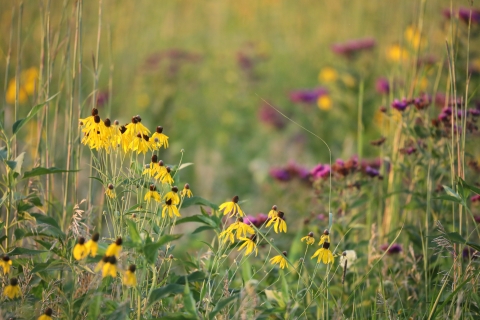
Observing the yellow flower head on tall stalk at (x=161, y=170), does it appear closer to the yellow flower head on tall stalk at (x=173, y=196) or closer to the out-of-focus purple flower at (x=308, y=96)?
the yellow flower head on tall stalk at (x=173, y=196)

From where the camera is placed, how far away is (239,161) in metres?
4.26

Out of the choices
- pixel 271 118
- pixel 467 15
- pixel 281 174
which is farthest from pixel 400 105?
pixel 271 118

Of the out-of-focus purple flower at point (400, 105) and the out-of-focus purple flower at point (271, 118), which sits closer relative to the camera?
the out-of-focus purple flower at point (400, 105)

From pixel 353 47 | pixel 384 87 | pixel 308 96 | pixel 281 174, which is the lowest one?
pixel 281 174

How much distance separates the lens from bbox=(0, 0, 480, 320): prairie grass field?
1.53 m

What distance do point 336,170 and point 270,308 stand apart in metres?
0.85

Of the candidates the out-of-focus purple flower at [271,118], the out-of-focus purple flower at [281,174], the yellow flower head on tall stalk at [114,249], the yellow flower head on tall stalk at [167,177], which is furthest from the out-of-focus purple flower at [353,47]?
the yellow flower head on tall stalk at [114,249]

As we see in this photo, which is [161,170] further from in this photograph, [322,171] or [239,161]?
[239,161]

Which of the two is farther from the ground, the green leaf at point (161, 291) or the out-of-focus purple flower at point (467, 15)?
the out-of-focus purple flower at point (467, 15)

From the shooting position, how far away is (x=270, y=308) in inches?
60.8

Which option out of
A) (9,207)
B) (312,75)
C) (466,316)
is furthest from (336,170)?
(312,75)

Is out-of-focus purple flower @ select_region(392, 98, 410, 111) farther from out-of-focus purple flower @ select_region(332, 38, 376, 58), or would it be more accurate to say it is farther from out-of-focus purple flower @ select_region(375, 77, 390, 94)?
out-of-focus purple flower @ select_region(332, 38, 376, 58)

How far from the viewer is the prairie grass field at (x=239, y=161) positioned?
1.53m

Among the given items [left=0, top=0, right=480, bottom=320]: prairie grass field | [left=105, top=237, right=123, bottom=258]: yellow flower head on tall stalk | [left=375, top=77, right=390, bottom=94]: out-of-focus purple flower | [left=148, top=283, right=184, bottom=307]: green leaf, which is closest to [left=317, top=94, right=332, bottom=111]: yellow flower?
[left=0, top=0, right=480, bottom=320]: prairie grass field
